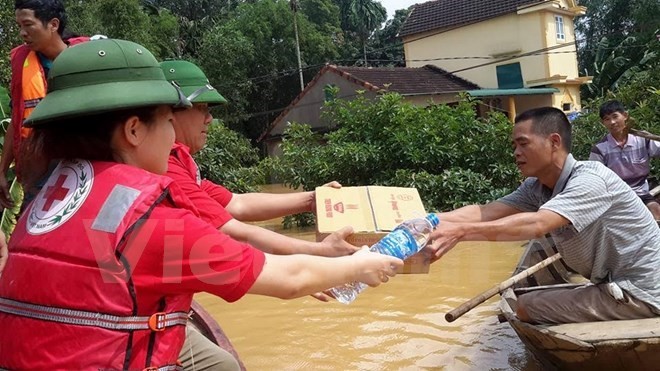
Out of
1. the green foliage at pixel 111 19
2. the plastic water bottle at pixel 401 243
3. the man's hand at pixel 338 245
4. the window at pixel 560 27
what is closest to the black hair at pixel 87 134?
the plastic water bottle at pixel 401 243

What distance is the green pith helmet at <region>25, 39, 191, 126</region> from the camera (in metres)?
1.69

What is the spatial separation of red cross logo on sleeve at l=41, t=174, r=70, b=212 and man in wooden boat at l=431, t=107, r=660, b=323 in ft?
6.63

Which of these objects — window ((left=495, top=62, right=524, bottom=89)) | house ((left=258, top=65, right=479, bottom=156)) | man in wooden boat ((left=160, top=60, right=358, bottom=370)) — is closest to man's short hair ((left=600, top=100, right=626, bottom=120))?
man in wooden boat ((left=160, top=60, right=358, bottom=370))

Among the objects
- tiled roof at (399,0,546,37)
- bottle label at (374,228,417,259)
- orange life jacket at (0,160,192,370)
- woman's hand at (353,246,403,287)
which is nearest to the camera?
orange life jacket at (0,160,192,370)

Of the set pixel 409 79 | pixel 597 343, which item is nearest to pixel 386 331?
pixel 597 343

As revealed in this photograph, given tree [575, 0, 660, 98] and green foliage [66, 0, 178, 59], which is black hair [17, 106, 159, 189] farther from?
tree [575, 0, 660, 98]

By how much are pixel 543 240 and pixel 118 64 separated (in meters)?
4.13

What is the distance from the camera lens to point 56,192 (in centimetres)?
173

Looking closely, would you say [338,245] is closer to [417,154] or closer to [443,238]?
[443,238]

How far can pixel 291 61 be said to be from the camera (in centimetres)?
2862

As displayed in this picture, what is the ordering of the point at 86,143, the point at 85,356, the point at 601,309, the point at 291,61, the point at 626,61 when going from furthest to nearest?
1. the point at 291,61
2. the point at 626,61
3. the point at 601,309
4. the point at 86,143
5. the point at 85,356

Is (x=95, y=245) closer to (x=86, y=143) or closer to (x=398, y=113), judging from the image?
(x=86, y=143)

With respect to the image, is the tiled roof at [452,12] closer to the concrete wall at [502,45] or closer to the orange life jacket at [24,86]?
the concrete wall at [502,45]

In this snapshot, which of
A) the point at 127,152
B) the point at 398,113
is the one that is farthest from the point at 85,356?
the point at 398,113
